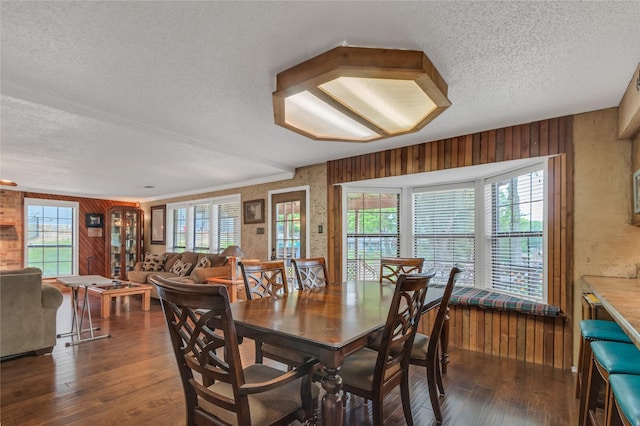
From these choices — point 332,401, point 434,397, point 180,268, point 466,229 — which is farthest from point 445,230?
point 180,268

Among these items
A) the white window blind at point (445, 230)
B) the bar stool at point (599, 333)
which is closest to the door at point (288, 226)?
the white window blind at point (445, 230)

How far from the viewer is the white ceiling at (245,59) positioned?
157cm

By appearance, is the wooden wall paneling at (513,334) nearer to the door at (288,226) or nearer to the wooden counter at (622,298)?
the wooden counter at (622,298)

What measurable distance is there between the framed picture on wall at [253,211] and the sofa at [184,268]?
2.81 feet

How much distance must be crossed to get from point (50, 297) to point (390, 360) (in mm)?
3612

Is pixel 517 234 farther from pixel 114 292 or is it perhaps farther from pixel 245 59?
pixel 114 292

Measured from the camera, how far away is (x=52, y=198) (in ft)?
24.8

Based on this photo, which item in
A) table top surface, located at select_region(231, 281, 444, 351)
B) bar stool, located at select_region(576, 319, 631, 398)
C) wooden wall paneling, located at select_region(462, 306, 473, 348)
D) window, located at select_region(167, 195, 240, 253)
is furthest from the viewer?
window, located at select_region(167, 195, 240, 253)

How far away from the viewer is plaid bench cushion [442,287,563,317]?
3.00 metres

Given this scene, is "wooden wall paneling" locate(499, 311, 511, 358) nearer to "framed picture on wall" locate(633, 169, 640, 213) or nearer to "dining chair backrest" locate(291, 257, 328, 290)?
"framed picture on wall" locate(633, 169, 640, 213)

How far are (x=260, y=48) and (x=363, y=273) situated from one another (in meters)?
3.57

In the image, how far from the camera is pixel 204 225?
7227mm

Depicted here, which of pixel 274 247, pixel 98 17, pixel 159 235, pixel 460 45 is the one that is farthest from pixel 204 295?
pixel 159 235

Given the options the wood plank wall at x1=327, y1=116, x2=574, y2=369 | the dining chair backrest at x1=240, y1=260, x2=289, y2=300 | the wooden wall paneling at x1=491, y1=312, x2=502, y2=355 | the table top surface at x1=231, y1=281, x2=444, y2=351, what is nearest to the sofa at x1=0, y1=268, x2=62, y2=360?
the dining chair backrest at x1=240, y1=260, x2=289, y2=300
